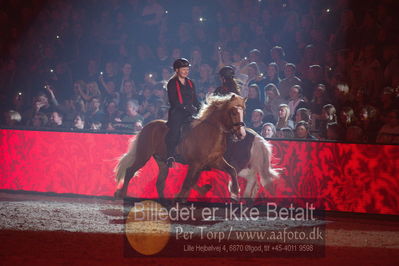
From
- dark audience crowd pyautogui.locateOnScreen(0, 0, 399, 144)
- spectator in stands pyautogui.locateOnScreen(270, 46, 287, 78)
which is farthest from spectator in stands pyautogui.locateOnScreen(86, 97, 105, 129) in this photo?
spectator in stands pyautogui.locateOnScreen(270, 46, 287, 78)

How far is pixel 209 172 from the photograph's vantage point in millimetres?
10273

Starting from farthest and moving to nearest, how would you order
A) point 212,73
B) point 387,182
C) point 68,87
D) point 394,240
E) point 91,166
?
point 68,87
point 212,73
point 91,166
point 387,182
point 394,240

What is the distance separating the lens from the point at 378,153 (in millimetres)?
9352

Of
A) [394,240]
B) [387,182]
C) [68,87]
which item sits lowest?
[394,240]

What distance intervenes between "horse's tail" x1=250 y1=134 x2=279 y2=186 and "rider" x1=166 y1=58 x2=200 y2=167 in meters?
1.25

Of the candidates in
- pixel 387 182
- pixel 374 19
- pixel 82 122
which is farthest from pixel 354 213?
pixel 82 122

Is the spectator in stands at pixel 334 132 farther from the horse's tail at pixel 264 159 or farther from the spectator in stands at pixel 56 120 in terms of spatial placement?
the spectator in stands at pixel 56 120

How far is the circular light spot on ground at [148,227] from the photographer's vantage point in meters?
7.06

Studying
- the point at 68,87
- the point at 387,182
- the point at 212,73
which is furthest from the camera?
the point at 68,87

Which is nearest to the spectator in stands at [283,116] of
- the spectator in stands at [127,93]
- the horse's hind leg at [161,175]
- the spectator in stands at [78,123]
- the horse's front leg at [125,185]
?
the horse's hind leg at [161,175]

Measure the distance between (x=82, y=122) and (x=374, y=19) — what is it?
6.37 metres

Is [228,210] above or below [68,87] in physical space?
below

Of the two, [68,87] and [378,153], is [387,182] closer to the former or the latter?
[378,153]

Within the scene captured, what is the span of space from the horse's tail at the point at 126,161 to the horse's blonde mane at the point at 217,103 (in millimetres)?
1420
